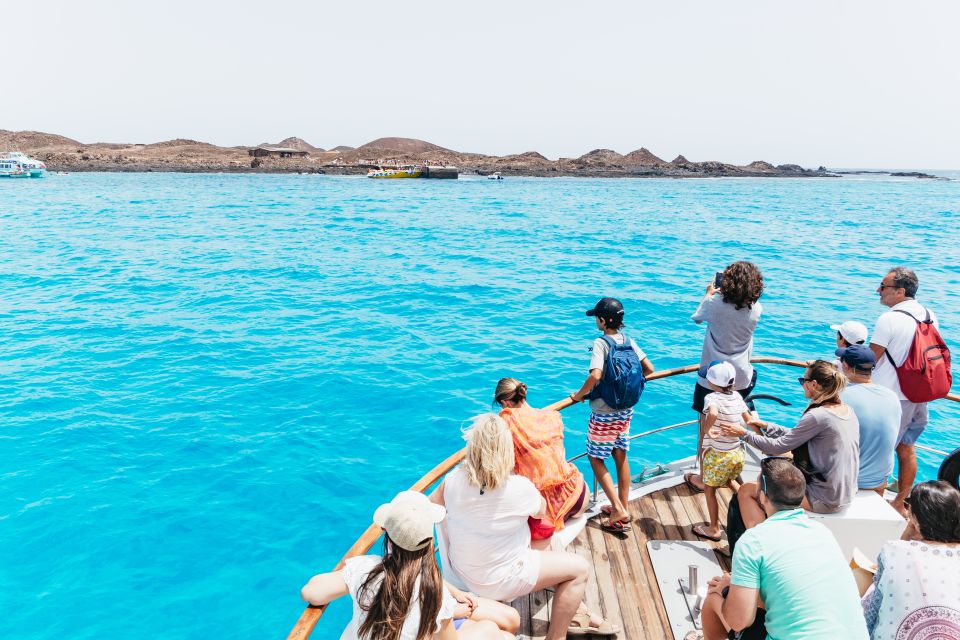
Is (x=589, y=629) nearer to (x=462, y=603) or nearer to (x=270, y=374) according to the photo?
(x=462, y=603)

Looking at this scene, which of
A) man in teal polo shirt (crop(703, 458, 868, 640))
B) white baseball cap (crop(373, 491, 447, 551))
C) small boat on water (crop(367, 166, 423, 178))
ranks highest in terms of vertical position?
small boat on water (crop(367, 166, 423, 178))

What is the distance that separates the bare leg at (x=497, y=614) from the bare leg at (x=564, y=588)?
0.90 feet

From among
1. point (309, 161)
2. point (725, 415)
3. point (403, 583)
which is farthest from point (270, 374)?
point (309, 161)

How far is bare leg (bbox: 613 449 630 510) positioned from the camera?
17.6 feet

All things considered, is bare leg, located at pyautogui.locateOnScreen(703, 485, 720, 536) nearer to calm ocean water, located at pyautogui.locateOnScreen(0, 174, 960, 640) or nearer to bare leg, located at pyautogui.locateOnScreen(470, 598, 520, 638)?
bare leg, located at pyautogui.locateOnScreen(470, 598, 520, 638)

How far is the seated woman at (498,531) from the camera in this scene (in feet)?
12.0

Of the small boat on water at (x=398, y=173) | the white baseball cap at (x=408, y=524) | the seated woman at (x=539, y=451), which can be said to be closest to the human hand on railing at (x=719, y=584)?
the seated woman at (x=539, y=451)

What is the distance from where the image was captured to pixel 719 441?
16.8ft

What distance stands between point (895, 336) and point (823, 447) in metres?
1.83

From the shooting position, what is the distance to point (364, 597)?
3.12m

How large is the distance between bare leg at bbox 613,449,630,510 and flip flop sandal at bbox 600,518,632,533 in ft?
0.56

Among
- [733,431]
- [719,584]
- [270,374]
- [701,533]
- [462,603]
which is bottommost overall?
[270,374]

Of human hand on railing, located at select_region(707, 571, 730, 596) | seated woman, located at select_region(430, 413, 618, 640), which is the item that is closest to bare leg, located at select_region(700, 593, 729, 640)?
human hand on railing, located at select_region(707, 571, 730, 596)

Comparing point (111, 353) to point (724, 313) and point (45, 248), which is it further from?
point (45, 248)
